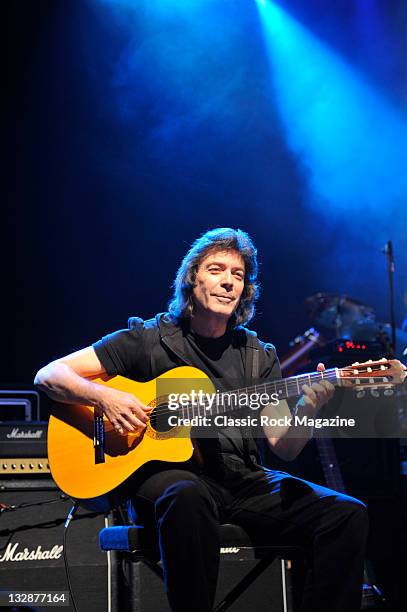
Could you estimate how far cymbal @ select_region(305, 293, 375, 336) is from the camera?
7438mm

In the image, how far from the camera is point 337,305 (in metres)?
7.45

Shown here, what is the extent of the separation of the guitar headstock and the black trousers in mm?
469

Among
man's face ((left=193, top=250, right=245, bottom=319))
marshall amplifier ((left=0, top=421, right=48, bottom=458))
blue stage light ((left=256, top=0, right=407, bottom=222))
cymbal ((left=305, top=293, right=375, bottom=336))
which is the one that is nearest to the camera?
man's face ((left=193, top=250, right=245, bottom=319))

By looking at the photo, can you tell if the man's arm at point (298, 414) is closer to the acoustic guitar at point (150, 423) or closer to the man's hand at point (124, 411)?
the acoustic guitar at point (150, 423)

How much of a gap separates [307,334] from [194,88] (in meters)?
3.08

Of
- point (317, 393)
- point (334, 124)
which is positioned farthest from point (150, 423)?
point (334, 124)

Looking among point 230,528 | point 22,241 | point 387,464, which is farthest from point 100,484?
point 22,241

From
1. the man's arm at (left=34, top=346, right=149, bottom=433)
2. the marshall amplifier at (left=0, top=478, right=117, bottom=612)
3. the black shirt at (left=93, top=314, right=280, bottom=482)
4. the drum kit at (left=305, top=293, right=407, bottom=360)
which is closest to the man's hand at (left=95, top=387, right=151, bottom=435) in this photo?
the man's arm at (left=34, top=346, right=149, bottom=433)

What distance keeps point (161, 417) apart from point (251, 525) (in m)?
0.58

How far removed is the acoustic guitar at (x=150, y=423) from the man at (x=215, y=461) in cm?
6

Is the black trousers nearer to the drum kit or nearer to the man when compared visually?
the man

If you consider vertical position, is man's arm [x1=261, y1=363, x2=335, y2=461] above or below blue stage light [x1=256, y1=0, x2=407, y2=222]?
below

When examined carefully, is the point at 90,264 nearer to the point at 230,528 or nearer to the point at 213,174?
the point at 213,174

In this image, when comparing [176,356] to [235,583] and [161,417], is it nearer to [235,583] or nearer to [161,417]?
[161,417]
